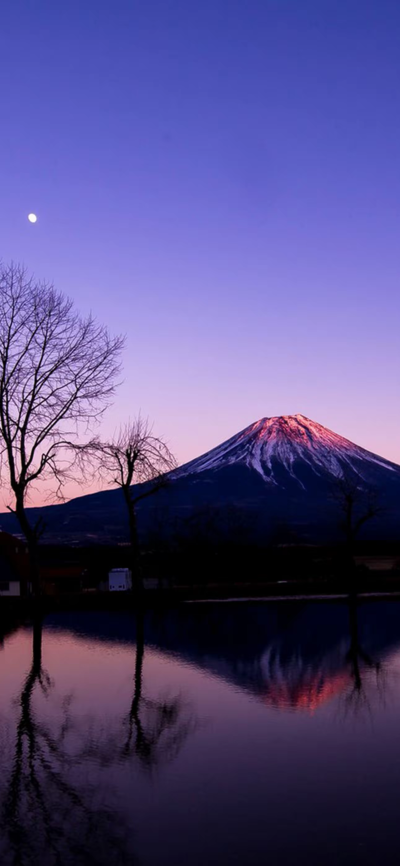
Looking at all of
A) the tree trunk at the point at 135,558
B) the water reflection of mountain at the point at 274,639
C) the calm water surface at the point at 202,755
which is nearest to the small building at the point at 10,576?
the tree trunk at the point at 135,558

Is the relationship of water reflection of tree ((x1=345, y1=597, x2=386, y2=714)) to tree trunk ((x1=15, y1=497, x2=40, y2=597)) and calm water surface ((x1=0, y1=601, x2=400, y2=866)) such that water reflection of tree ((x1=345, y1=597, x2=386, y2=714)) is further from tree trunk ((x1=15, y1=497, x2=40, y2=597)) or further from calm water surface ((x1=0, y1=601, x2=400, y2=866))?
tree trunk ((x1=15, y1=497, x2=40, y2=597))

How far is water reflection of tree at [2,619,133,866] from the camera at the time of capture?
731 centimetres

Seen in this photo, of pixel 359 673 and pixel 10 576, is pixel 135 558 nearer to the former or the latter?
pixel 10 576

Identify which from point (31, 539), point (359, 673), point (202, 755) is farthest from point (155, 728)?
point (31, 539)

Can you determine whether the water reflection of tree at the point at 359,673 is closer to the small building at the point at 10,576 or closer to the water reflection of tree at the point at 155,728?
the water reflection of tree at the point at 155,728

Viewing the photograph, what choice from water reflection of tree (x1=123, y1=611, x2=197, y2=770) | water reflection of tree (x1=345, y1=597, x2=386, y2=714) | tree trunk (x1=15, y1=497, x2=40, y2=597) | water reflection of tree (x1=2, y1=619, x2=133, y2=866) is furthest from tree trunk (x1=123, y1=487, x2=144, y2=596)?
water reflection of tree (x1=2, y1=619, x2=133, y2=866)

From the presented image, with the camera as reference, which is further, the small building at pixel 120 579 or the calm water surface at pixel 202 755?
the small building at pixel 120 579

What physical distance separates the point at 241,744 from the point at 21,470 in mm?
27779

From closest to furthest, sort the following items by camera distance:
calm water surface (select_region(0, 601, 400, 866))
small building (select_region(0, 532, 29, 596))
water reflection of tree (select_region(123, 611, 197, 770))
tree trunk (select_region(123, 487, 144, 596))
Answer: calm water surface (select_region(0, 601, 400, 866)) → water reflection of tree (select_region(123, 611, 197, 770)) → tree trunk (select_region(123, 487, 144, 596)) → small building (select_region(0, 532, 29, 596))

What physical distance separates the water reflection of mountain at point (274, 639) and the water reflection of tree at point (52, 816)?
473 centimetres

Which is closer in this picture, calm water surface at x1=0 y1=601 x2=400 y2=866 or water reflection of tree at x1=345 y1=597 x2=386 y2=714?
calm water surface at x1=0 y1=601 x2=400 y2=866

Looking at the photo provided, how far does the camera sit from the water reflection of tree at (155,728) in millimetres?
10781

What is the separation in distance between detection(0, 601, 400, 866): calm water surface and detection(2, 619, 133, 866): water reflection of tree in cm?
2

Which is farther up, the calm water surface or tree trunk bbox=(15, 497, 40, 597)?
tree trunk bbox=(15, 497, 40, 597)
